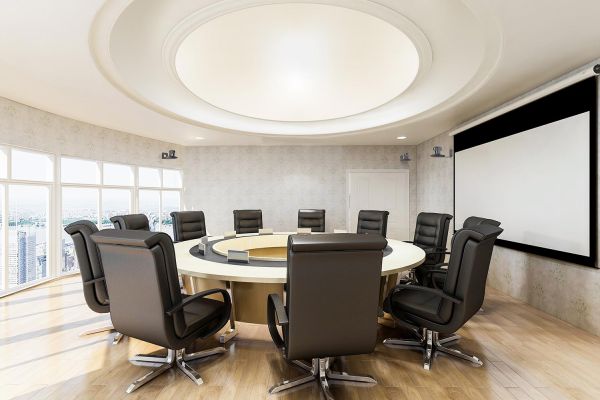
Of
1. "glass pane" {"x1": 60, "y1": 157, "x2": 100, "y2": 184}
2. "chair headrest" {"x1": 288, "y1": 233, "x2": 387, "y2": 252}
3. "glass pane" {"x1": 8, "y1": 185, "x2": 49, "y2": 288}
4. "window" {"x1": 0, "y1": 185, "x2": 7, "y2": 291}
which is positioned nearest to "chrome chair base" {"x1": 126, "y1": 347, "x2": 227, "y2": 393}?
"chair headrest" {"x1": 288, "y1": 233, "x2": 387, "y2": 252}

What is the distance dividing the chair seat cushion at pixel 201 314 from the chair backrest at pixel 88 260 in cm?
93

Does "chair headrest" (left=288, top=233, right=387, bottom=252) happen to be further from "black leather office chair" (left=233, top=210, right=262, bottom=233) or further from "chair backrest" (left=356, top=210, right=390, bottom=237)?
"black leather office chair" (left=233, top=210, right=262, bottom=233)

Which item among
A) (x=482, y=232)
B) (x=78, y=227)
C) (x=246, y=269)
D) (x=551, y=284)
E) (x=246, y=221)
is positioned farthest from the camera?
(x=246, y=221)

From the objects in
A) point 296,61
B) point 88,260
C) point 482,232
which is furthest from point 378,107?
point 88,260

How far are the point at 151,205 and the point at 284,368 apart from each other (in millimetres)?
5472

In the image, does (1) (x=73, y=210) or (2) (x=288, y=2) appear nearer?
(2) (x=288, y=2)

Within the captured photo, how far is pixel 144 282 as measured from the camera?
6.15 feet

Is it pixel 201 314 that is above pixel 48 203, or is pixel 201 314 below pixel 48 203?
below

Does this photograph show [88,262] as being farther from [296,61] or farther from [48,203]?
[48,203]

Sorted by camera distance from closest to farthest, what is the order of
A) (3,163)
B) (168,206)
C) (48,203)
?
(3,163) → (48,203) → (168,206)

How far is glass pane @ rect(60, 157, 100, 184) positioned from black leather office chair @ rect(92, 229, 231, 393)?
4038mm

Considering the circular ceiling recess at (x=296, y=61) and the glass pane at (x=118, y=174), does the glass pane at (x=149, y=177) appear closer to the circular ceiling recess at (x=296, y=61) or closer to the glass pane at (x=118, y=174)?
the glass pane at (x=118, y=174)

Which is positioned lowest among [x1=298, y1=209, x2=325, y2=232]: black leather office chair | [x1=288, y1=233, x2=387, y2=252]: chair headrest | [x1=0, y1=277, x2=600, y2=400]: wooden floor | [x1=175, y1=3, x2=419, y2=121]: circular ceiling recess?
[x1=0, y1=277, x2=600, y2=400]: wooden floor

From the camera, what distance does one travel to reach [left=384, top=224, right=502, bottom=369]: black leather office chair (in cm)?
200
